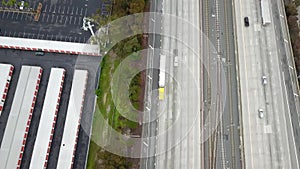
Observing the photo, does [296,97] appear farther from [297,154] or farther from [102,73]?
[102,73]

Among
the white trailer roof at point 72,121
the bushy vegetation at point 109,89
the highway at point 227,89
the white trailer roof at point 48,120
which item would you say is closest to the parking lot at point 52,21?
the bushy vegetation at point 109,89

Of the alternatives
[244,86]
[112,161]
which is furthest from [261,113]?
[112,161]

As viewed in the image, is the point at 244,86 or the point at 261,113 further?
the point at 244,86

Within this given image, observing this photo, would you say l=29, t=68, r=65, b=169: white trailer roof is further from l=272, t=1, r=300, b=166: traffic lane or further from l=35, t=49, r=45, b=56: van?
l=272, t=1, r=300, b=166: traffic lane

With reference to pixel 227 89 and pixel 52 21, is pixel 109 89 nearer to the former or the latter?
pixel 52 21

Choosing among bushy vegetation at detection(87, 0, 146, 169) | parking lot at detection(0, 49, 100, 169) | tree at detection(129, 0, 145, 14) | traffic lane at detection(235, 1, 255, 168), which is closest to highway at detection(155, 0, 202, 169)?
tree at detection(129, 0, 145, 14)

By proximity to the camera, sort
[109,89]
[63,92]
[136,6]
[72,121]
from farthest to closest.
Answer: [136,6], [109,89], [63,92], [72,121]

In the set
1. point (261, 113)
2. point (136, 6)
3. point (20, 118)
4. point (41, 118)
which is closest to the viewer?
point (261, 113)

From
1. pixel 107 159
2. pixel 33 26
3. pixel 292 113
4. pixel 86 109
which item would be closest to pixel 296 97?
pixel 292 113
